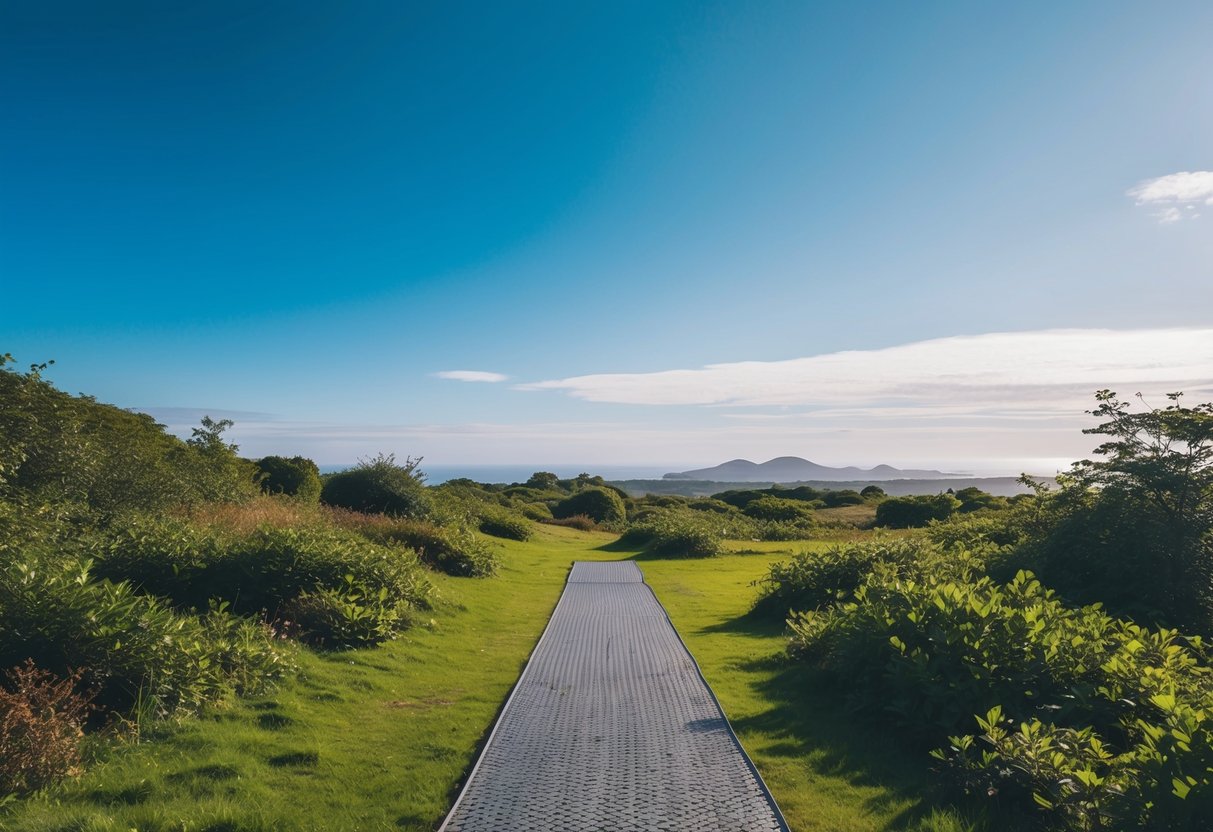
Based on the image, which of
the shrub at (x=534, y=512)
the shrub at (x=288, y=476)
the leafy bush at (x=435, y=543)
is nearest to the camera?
the leafy bush at (x=435, y=543)

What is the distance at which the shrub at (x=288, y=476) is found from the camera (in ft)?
88.3

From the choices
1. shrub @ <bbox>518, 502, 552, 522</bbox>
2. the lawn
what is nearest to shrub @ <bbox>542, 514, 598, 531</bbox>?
shrub @ <bbox>518, 502, 552, 522</bbox>

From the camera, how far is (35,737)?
4.95m

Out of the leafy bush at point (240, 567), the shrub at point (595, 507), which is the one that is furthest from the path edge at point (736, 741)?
the shrub at point (595, 507)

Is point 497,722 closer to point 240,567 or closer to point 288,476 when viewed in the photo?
point 240,567

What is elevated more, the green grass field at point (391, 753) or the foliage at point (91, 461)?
the foliage at point (91, 461)

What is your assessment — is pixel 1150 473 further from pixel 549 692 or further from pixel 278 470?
pixel 278 470

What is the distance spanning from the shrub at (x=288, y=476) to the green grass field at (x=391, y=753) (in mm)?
19172

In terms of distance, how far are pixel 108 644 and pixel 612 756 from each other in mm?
4790

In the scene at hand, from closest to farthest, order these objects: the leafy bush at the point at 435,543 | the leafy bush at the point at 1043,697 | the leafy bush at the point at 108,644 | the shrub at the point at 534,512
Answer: the leafy bush at the point at 1043,697 < the leafy bush at the point at 108,644 < the leafy bush at the point at 435,543 < the shrub at the point at 534,512

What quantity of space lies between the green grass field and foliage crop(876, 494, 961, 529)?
2509 cm

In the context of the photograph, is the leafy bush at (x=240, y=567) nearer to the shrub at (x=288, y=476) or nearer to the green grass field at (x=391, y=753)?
the green grass field at (x=391, y=753)

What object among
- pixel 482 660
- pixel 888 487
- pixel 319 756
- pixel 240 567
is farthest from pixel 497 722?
pixel 888 487

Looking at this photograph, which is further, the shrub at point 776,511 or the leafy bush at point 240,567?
the shrub at point 776,511
